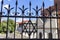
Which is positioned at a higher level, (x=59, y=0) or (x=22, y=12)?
(x=59, y=0)

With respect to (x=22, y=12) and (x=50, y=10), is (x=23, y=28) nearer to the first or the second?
(x=22, y=12)

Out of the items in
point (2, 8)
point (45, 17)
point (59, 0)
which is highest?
point (59, 0)

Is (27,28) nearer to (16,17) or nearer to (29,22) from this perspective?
(29,22)

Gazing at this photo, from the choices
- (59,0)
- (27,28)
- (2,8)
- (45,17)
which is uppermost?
(59,0)

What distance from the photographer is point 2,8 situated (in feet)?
7.69

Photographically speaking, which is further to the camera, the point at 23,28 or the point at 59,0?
the point at 59,0

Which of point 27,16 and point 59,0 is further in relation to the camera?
point 59,0

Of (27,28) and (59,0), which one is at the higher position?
(59,0)

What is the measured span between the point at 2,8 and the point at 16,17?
299 millimetres

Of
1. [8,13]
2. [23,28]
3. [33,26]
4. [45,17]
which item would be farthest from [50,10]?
[8,13]

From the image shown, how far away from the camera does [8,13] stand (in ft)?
7.47

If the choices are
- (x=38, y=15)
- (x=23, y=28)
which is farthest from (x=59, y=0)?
(x=23, y=28)

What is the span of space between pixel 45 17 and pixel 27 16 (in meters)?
0.31

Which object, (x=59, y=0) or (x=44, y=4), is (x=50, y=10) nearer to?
(x=44, y=4)
